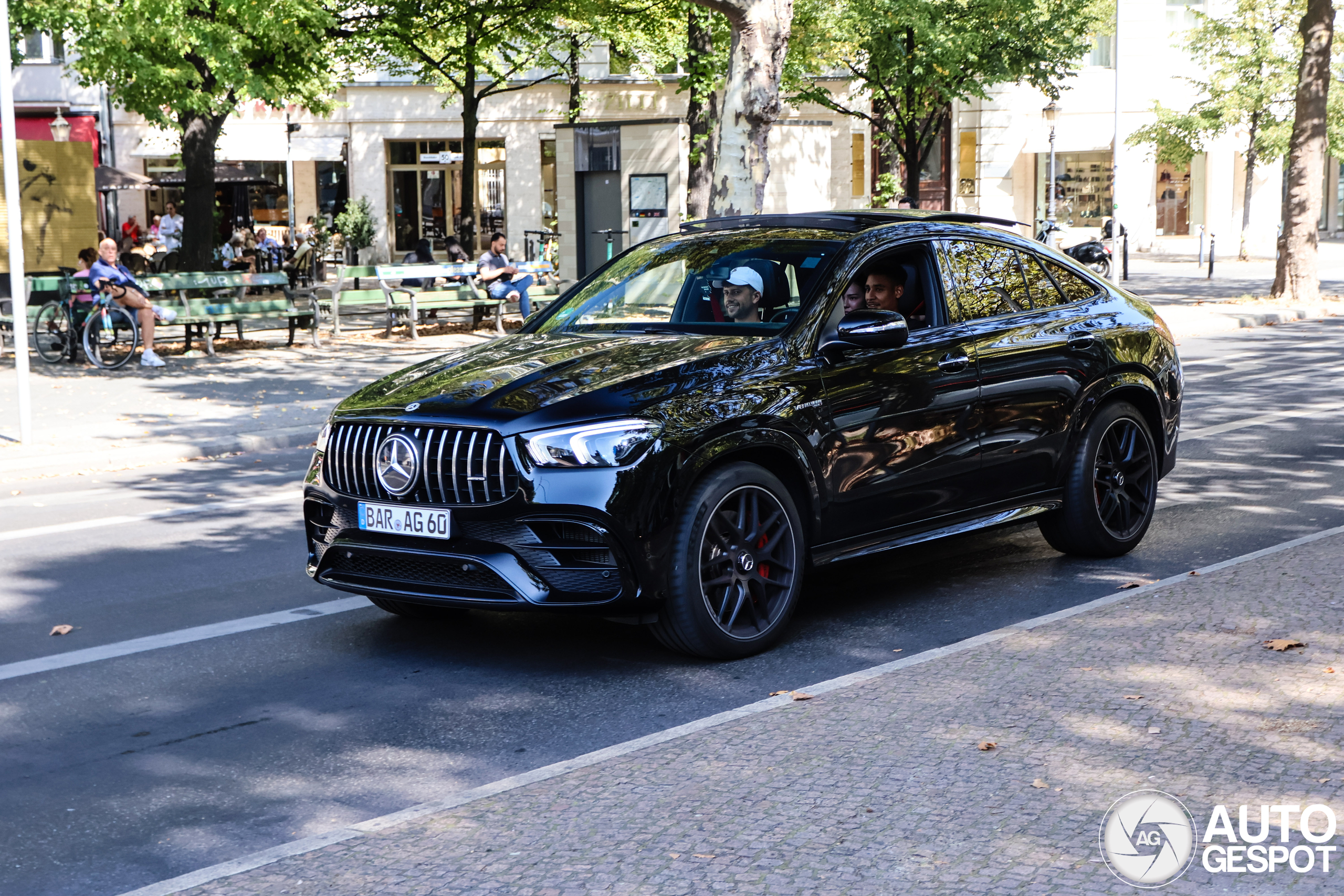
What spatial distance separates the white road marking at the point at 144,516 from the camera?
9.12 m

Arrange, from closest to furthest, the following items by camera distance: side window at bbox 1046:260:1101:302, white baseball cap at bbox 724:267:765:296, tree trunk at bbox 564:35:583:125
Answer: white baseball cap at bbox 724:267:765:296 → side window at bbox 1046:260:1101:302 → tree trunk at bbox 564:35:583:125

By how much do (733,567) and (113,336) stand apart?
1396 centimetres

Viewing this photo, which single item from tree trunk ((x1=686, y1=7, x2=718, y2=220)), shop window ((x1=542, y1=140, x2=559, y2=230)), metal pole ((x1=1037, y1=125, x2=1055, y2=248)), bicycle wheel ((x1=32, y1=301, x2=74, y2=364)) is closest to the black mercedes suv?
bicycle wheel ((x1=32, y1=301, x2=74, y2=364))

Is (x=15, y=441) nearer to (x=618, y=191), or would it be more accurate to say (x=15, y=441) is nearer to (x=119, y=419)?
(x=119, y=419)

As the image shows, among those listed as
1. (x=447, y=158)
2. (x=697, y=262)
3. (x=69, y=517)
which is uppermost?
(x=447, y=158)

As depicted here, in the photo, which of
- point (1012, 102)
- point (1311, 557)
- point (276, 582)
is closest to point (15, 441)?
point (276, 582)

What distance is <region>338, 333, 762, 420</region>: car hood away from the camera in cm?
561

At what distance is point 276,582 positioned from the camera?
7.55 metres

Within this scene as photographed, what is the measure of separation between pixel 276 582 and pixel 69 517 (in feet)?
9.14

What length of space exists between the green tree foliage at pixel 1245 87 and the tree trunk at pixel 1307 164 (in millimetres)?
14770

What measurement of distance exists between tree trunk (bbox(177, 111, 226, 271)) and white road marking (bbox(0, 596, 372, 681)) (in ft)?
57.9

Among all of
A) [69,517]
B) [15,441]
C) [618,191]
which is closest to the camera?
[69,517]

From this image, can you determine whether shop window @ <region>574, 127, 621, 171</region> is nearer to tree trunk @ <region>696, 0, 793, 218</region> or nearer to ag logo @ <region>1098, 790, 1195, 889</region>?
tree trunk @ <region>696, 0, 793, 218</region>

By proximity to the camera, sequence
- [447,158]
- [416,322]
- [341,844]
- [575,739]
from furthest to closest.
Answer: [447,158], [416,322], [575,739], [341,844]
